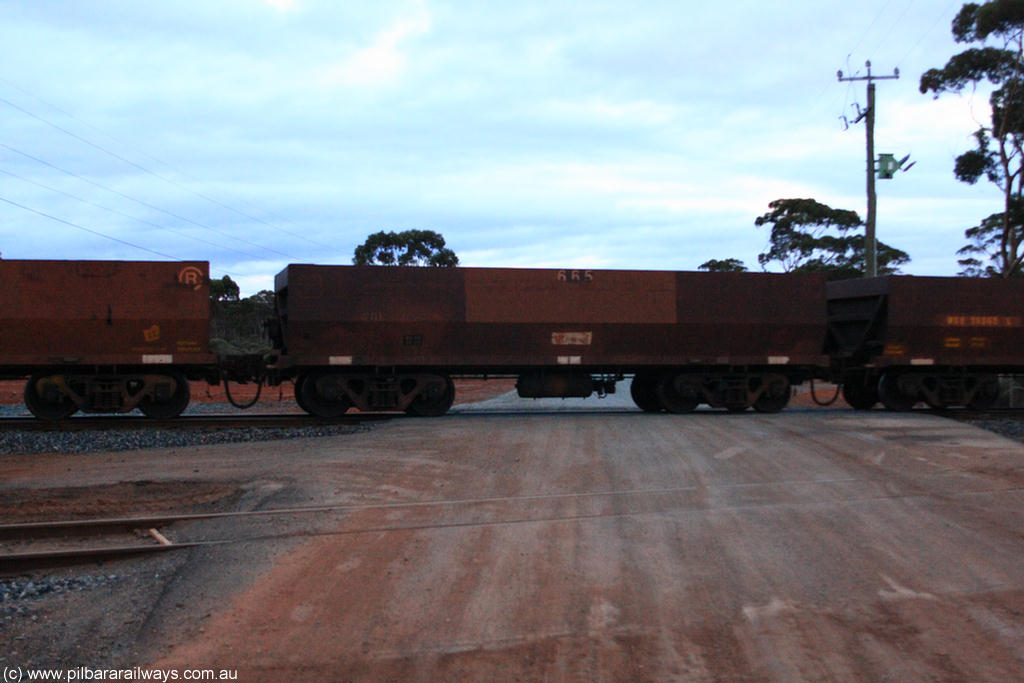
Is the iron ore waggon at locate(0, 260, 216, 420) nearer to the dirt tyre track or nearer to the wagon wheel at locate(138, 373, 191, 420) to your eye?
the wagon wheel at locate(138, 373, 191, 420)

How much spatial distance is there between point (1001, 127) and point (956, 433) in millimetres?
26490

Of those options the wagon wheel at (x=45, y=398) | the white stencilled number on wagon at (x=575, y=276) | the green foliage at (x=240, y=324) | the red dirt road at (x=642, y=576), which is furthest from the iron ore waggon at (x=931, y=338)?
the wagon wheel at (x=45, y=398)

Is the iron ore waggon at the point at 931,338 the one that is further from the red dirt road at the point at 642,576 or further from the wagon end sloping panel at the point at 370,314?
the wagon end sloping panel at the point at 370,314

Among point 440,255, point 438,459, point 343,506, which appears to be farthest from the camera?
point 440,255

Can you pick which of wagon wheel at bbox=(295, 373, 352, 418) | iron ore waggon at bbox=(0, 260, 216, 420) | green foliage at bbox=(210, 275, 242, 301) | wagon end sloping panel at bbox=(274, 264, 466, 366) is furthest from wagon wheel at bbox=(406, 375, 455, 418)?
green foliage at bbox=(210, 275, 242, 301)

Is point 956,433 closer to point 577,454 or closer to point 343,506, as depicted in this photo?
point 577,454

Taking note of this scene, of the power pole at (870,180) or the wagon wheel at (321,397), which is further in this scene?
the power pole at (870,180)

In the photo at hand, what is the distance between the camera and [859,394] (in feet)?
62.4

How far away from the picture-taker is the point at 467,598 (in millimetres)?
5340

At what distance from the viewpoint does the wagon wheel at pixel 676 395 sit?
17.0 metres

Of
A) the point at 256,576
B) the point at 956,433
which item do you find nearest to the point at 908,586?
the point at 256,576

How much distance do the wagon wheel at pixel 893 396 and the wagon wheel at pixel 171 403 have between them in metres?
14.8

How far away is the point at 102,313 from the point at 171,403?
2133 millimetres

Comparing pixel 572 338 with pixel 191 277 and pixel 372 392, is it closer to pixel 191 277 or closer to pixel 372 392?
pixel 372 392
